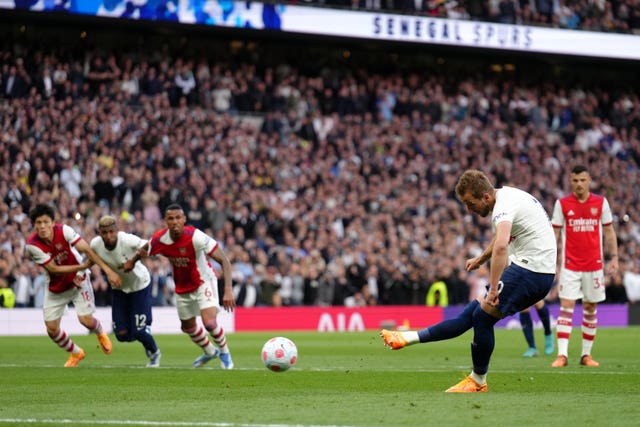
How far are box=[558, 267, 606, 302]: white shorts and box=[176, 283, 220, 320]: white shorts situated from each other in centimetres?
461

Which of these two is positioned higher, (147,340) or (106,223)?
(106,223)

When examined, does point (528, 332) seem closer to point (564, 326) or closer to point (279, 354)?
point (564, 326)

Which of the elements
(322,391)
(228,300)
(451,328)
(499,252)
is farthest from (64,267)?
(499,252)

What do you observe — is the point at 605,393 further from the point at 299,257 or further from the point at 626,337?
the point at 299,257

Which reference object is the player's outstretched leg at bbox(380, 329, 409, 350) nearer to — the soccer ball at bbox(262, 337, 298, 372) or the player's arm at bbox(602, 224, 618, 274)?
the soccer ball at bbox(262, 337, 298, 372)

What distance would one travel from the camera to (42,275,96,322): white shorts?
626 inches

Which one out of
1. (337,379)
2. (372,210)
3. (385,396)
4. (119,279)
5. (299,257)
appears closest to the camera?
(385,396)

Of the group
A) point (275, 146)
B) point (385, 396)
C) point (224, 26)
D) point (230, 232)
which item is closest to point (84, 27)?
point (224, 26)

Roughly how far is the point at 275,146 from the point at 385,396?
2298 cm

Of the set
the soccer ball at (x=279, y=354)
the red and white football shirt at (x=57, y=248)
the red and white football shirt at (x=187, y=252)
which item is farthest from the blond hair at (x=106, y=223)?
the soccer ball at (x=279, y=354)

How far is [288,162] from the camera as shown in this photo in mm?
32688

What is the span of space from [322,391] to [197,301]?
4.43 m

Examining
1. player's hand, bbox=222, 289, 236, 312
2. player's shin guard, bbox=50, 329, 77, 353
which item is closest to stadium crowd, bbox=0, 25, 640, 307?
player's shin guard, bbox=50, 329, 77, 353

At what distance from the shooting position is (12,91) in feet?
97.7
